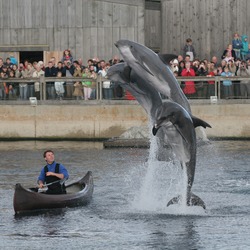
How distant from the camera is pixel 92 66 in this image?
55.0m

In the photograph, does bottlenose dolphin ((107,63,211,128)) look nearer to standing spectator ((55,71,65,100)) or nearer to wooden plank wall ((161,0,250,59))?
standing spectator ((55,71,65,100))

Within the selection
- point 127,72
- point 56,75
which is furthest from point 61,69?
point 127,72

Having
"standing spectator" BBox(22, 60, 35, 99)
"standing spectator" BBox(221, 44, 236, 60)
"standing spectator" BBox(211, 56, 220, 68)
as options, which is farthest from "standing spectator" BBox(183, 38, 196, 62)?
"standing spectator" BBox(22, 60, 35, 99)

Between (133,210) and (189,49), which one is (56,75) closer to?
(189,49)

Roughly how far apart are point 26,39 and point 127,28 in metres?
4.54

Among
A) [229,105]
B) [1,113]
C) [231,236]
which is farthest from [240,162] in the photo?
[231,236]

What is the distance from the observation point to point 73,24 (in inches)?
2372

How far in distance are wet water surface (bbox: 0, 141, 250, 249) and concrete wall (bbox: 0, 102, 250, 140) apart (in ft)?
11.9

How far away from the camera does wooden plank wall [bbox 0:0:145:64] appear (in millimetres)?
59906

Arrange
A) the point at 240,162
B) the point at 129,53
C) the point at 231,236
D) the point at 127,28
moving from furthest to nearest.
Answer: the point at 127,28 → the point at 240,162 → the point at 129,53 → the point at 231,236

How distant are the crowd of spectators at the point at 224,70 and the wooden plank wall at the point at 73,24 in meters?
4.66

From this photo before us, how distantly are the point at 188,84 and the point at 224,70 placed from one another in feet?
6.43

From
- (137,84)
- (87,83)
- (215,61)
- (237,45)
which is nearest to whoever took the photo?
(137,84)

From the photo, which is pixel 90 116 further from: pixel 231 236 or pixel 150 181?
pixel 231 236
